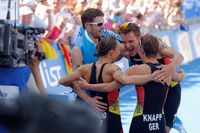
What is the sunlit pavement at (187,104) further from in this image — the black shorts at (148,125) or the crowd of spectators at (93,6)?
the black shorts at (148,125)

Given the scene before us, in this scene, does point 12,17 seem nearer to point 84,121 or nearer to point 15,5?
point 15,5

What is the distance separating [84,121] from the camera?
1146 millimetres

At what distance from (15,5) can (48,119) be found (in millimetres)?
2761

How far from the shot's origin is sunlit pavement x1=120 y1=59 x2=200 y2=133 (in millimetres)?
8992

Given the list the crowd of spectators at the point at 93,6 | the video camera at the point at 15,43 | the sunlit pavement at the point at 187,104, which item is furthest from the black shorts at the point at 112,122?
the crowd of spectators at the point at 93,6

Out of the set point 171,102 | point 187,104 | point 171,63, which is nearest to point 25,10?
point 187,104

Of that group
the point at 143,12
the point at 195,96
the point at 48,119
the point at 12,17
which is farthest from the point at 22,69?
the point at 143,12

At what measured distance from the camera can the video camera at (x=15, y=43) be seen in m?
3.40

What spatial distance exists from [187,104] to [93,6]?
11.0 ft

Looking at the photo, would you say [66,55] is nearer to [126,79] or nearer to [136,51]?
[136,51]

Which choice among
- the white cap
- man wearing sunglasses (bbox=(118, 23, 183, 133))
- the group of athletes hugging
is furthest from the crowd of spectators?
the group of athletes hugging

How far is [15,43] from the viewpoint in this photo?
350 cm

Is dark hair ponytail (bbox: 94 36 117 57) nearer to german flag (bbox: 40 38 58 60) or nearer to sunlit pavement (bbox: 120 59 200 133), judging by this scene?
german flag (bbox: 40 38 58 60)

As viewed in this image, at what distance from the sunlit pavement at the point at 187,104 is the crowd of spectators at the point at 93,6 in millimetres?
1659
